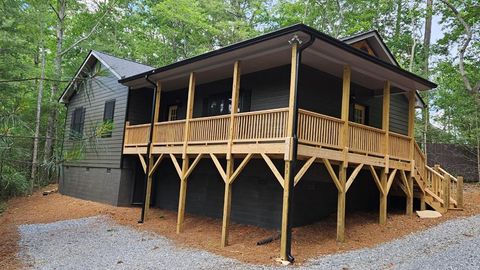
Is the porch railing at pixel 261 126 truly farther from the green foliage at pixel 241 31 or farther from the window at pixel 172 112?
the green foliage at pixel 241 31

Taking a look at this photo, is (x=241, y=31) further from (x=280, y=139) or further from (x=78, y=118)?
(x=280, y=139)

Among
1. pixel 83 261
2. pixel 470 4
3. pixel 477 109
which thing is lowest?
pixel 83 261

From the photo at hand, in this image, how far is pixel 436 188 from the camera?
1217cm

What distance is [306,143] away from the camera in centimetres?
848

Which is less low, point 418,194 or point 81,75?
point 81,75

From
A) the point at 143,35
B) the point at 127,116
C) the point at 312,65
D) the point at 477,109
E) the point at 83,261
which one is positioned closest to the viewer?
the point at 83,261

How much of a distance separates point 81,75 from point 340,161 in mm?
6562

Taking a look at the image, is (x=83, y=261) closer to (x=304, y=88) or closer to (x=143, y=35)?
(x=304, y=88)

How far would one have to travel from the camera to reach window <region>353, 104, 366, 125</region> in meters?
13.0

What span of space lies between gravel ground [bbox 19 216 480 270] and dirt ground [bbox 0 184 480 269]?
1.27 ft

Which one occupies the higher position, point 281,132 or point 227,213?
point 281,132

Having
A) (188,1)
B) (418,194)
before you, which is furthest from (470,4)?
(188,1)

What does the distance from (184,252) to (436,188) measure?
876cm

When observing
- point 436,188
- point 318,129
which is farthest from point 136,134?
point 436,188
